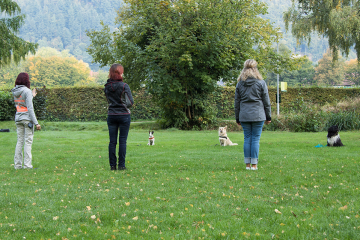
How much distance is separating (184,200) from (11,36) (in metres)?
20.9

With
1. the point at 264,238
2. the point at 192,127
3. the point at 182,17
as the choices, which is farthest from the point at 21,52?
the point at 264,238

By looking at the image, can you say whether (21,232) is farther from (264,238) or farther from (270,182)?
(270,182)

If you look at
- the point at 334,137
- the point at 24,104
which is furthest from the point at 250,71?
the point at 334,137

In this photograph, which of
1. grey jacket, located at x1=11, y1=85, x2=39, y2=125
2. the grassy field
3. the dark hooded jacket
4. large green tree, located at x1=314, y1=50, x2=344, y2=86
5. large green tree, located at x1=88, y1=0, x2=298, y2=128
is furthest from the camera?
large green tree, located at x1=314, y1=50, x2=344, y2=86

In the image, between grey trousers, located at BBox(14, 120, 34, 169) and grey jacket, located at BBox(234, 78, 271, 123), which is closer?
grey jacket, located at BBox(234, 78, 271, 123)

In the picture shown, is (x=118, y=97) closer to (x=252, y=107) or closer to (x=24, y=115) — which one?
Result: (x=24, y=115)

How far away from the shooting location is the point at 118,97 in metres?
6.25

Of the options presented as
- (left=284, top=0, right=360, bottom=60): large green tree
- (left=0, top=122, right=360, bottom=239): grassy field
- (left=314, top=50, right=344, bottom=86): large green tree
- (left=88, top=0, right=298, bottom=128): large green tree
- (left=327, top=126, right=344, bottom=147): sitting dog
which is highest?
(left=314, top=50, right=344, bottom=86): large green tree

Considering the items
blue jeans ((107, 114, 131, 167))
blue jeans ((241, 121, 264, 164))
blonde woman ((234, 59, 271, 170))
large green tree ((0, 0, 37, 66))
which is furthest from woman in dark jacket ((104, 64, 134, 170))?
large green tree ((0, 0, 37, 66))

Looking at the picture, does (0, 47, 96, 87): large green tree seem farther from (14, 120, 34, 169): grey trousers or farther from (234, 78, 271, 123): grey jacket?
(234, 78, 271, 123): grey jacket

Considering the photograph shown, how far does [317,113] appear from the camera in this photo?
59.2 ft

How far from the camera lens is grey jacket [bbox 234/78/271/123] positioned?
6117 mm

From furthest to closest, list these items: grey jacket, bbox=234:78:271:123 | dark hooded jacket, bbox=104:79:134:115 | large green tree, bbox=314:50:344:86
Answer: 1. large green tree, bbox=314:50:344:86
2. dark hooded jacket, bbox=104:79:134:115
3. grey jacket, bbox=234:78:271:123

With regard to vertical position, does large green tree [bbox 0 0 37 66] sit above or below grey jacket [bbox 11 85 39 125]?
above
